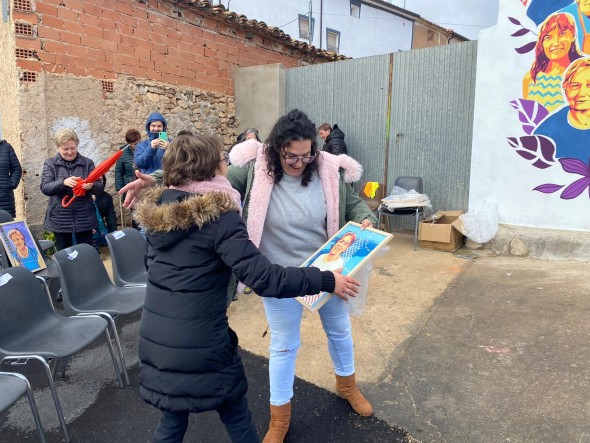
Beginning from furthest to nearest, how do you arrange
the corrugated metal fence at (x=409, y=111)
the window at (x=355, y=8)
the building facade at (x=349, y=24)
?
the window at (x=355, y=8)
the building facade at (x=349, y=24)
the corrugated metal fence at (x=409, y=111)

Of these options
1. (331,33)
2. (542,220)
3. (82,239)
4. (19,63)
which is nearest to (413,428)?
(82,239)

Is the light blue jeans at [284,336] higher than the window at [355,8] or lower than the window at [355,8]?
lower

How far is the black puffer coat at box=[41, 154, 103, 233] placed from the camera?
14.0ft

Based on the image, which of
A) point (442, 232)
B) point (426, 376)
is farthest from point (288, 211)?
point (442, 232)

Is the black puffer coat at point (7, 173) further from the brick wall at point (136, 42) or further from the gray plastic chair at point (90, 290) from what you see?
the gray plastic chair at point (90, 290)

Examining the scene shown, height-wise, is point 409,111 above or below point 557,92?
below

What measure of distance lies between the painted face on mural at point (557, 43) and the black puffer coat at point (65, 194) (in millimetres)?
5331

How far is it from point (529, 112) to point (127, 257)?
495 centimetres

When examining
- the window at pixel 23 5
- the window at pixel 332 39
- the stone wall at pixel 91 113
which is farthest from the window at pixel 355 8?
the window at pixel 23 5

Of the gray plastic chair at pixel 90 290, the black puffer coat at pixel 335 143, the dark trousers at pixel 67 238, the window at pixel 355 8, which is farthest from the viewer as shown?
the window at pixel 355 8

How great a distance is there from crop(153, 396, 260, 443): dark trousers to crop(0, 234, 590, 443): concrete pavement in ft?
1.82

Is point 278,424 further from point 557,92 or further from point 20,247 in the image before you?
point 557,92

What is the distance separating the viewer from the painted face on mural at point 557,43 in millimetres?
5137

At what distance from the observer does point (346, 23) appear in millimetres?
19859
